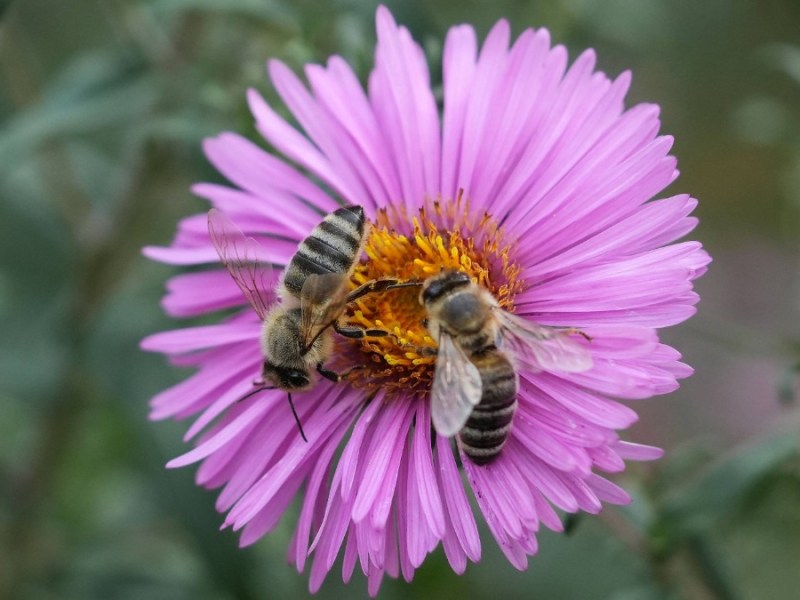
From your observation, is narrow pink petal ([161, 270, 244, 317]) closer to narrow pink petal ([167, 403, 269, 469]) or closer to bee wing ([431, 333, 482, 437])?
narrow pink petal ([167, 403, 269, 469])

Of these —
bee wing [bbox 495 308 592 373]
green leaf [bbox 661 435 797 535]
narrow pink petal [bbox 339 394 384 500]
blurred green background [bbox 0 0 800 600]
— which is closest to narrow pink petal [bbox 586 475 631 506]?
bee wing [bbox 495 308 592 373]

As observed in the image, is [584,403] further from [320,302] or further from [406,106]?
[406,106]

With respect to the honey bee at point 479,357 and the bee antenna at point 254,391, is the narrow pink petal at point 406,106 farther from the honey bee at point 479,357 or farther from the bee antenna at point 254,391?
the bee antenna at point 254,391

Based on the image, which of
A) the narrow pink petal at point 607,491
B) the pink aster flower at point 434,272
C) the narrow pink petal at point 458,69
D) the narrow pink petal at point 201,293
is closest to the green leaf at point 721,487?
the pink aster flower at point 434,272

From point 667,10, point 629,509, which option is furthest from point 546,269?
point 667,10

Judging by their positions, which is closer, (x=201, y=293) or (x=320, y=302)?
(x=320, y=302)

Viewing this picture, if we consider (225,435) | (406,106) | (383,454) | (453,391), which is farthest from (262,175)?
(453,391)

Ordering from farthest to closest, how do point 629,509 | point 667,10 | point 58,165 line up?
point 667,10 < point 58,165 < point 629,509

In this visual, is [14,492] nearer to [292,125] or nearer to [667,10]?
[292,125]
